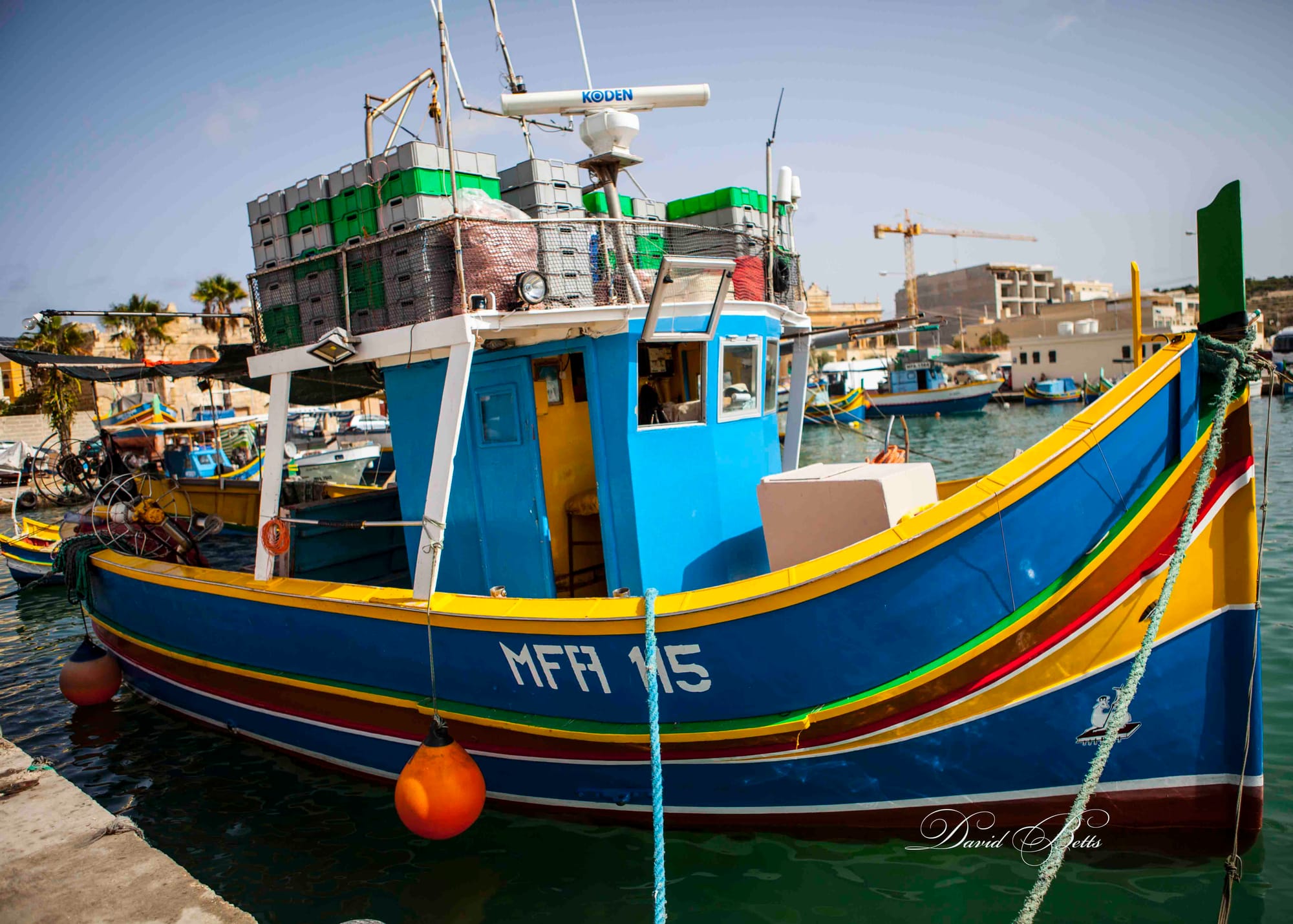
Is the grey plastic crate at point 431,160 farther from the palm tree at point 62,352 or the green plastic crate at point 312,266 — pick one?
the palm tree at point 62,352

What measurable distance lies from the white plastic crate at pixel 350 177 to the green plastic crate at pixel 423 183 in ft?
0.64

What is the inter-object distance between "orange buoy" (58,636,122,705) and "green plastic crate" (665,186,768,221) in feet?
24.3

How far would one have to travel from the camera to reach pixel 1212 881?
4148mm

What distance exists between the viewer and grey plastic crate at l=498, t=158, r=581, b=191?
5801 mm

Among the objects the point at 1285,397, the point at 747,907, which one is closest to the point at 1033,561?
the point at 747,907

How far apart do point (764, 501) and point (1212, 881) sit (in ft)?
9.80

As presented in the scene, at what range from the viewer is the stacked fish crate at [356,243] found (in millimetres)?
5148

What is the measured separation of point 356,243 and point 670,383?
93.5 inches

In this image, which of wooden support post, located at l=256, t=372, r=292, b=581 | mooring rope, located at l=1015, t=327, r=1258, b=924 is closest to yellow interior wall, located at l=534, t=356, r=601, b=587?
wooden support post, located at l=256, t=372, r=292, b=581

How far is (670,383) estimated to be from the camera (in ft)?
19.9

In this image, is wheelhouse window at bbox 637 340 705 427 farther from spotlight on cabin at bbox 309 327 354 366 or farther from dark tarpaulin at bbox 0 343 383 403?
dark tarpaulin at bbox 0 343 383 403

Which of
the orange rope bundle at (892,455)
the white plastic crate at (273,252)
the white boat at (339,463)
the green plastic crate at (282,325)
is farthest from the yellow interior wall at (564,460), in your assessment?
the white boat at (339,463)

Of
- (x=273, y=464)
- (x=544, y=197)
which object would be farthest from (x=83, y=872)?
(x=544, y=197)

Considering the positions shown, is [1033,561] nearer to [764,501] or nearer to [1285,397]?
[764,501]
